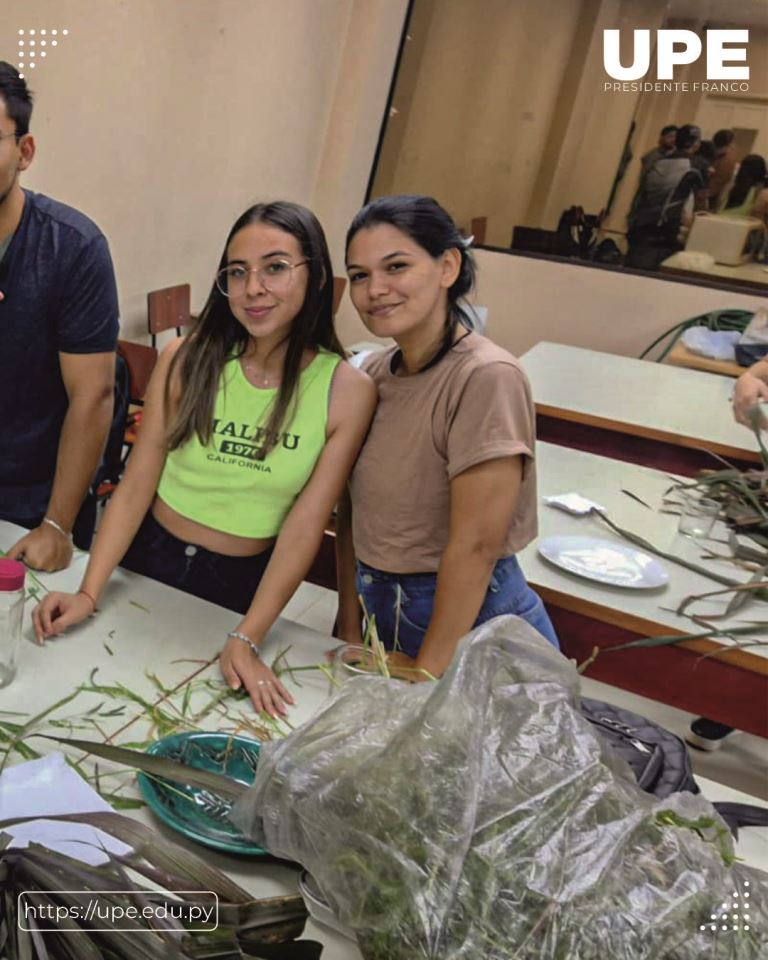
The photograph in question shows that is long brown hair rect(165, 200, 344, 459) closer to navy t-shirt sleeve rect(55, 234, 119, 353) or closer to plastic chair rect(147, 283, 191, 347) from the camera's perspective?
navy t-shirt sleeve rect(55, 234, 119, 353)

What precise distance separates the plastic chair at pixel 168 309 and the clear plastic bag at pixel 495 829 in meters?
3.18

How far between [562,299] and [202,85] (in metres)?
2.46

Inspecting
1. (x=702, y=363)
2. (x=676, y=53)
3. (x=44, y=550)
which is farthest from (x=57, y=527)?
(x=676, y=53)

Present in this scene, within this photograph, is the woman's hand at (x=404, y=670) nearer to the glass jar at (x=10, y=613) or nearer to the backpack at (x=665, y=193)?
the glass jar at (x=10, y=613)

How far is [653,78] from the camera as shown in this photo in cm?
504

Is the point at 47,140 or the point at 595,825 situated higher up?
the point at 47,140

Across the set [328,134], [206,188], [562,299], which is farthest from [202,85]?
[562,299]

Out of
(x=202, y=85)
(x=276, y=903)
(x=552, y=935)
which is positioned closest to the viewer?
(x=552, y=935)

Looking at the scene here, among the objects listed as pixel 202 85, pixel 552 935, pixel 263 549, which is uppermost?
pixel 202 85

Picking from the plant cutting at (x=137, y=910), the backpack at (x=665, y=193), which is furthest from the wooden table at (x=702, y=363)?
the plant cutting at (x=137, y=910)

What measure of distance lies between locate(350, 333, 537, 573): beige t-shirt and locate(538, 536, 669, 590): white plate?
24 cm

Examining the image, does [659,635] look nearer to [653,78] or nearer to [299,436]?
[299,436]

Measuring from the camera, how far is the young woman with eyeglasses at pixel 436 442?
142 cm

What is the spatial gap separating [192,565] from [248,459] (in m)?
0.27
